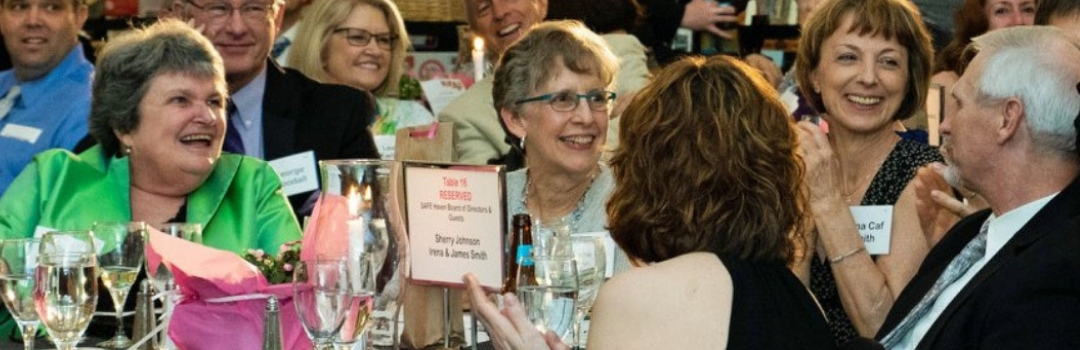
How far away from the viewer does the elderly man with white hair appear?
9.16 feet

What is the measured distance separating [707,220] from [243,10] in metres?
2.94

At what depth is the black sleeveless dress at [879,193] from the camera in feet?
13.4

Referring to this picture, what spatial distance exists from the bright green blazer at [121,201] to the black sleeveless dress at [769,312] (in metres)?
1.77

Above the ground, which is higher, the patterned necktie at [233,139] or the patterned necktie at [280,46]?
the patterned necktie at [280,46]

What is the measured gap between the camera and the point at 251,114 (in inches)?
205

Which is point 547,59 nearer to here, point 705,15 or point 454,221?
point 454,221

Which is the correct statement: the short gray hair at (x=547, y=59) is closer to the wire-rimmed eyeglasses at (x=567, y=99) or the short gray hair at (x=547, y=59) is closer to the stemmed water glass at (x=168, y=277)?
the wire-rimmed eyeglasses at (x=567, y=99)

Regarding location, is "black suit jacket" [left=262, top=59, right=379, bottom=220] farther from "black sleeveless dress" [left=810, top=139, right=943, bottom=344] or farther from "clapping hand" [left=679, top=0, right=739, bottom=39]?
"clapping hand" [left=679, top=0, right=739, bottom=39]

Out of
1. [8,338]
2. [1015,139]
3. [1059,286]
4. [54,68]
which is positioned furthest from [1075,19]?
[54,68]

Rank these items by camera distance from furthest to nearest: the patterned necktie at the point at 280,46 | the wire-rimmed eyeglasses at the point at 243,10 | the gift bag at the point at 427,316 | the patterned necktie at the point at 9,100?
1. the patterned necktie at the point at 280,46
2. the patterned necktie at the point at 9,100
3. the wire-rimmed eyeglasses at the point at 243,10
4. the gift bag at the point at 427,316

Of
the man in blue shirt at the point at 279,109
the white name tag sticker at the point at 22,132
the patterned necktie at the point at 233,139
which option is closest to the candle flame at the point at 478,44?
the man in blue shirt at the point at 279,109

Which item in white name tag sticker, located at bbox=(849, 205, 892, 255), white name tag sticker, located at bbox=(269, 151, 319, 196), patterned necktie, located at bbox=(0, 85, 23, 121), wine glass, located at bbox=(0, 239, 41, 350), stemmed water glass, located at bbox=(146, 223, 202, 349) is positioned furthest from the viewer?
patterned necktie, located at bbox=(0, 85, 23, 121)

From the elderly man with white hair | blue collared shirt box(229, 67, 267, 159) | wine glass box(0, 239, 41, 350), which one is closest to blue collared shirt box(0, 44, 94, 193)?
blue collared shirt box(229, 67, 267, 159)

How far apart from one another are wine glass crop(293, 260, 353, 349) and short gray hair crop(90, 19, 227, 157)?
1.61m
